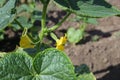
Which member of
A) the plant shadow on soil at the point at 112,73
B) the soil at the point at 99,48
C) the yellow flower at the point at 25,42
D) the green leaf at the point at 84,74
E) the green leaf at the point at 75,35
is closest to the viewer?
the yellow flower at the point at 25,42

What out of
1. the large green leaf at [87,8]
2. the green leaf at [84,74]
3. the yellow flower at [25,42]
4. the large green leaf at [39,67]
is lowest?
the green leaf at [84,74]

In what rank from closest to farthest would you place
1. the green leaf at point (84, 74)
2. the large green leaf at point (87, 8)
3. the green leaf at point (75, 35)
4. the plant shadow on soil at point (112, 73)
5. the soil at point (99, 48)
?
the large green leaf at point (87, 8) < the green leaf at point (84, 74) < the plant shadow on soil at point (112, 73) < the soil at point (99, 48) < the green leaf at point (75, 35)

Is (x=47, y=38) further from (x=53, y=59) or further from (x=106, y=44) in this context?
(x=53, y=59)

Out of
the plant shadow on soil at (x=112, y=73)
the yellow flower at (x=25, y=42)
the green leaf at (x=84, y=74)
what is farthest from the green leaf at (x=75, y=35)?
the yellow flower at (x=25, y=42)

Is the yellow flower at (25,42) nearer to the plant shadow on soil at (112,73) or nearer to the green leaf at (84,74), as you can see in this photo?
the green leaf at (84,74)

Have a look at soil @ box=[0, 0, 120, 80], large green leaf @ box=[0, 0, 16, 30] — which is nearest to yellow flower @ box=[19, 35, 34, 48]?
large green leaf @ box=[0, 0, 16, 30]

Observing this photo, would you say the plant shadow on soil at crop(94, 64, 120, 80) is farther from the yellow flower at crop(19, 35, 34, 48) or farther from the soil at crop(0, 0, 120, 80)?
the yellow flower at crop(19, 35, 34, 48)
